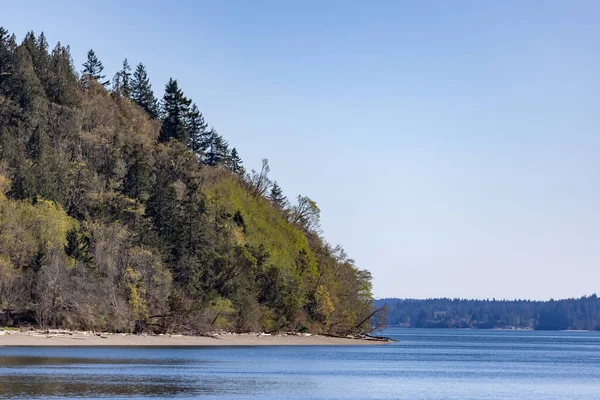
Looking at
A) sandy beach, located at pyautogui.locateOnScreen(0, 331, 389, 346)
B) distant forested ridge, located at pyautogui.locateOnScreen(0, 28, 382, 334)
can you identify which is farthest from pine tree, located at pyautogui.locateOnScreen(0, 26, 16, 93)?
sandy beach, located at pyautogui.locateOnScreen(0, 331, 389, 346)

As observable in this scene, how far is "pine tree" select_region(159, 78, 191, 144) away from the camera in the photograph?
17475cm

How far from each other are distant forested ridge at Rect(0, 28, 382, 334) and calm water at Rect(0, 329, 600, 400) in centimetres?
1244

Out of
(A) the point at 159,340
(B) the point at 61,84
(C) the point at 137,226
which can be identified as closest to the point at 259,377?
(A) the point at 159,340

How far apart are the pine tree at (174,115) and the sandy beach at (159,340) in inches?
1692

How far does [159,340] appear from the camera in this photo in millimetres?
127250

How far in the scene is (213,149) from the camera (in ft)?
634

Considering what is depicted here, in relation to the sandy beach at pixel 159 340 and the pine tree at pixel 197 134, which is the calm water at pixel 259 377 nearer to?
the sandy beach at pixel 159 340

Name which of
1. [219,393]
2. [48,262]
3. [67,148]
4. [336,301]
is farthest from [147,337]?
[219,393]

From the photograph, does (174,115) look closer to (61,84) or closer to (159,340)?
(61,84)

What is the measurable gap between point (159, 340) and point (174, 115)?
61.3m

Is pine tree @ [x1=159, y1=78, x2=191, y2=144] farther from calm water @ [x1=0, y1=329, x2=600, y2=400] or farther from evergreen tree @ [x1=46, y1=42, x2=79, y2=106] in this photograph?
calm water @ [x1=0, y1=329, x2=600, y2=400]

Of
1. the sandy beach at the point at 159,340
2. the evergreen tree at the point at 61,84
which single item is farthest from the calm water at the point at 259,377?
the evergreen tree at the point at 61,84

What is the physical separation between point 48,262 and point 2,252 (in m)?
5.63

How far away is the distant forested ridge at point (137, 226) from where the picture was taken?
11731cm
